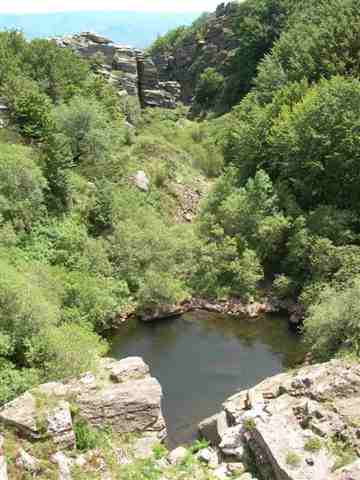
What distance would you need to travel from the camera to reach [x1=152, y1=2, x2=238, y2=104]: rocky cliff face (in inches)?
4055

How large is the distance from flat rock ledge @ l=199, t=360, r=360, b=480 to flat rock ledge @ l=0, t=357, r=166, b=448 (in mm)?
4050

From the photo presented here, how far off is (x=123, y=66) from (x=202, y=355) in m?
60.1

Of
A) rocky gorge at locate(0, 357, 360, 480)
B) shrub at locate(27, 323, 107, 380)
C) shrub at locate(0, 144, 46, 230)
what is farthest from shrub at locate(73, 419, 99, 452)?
shrub at locate(0, 144, 46, 230)

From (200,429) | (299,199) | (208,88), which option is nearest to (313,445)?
(200,429)

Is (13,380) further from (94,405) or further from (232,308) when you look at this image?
(232,308)

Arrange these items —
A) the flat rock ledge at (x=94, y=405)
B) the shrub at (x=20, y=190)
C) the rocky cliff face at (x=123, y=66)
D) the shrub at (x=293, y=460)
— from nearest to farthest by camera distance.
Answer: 1. the shrub at (x=293, y=460)
2. the flat rock ledge at (x=94, y=405)
3. the shrub at (x=20, y=190)
4. the rocky cliff face at (x=123, y=66)

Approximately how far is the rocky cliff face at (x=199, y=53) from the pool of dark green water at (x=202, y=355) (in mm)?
71734

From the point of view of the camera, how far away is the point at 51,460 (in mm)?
22656

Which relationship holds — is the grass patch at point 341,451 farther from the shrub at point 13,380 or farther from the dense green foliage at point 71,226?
the shrub at point 13,380

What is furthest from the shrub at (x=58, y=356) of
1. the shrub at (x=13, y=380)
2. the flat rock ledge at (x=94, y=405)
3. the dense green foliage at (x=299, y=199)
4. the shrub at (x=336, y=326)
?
the dense green foliage at (x=299, y=199)

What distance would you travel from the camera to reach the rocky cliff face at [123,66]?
80875mm

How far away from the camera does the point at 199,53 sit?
109m

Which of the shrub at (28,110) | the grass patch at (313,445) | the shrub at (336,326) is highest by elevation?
the shrub at (28,110)

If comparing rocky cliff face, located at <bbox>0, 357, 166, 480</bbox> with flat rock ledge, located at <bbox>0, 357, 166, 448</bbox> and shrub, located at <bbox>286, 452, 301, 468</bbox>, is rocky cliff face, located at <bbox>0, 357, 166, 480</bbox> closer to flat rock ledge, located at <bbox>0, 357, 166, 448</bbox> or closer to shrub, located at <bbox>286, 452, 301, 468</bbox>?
flat rock ledge, located at <bbox>0, 357, 166, 448</bbox>
